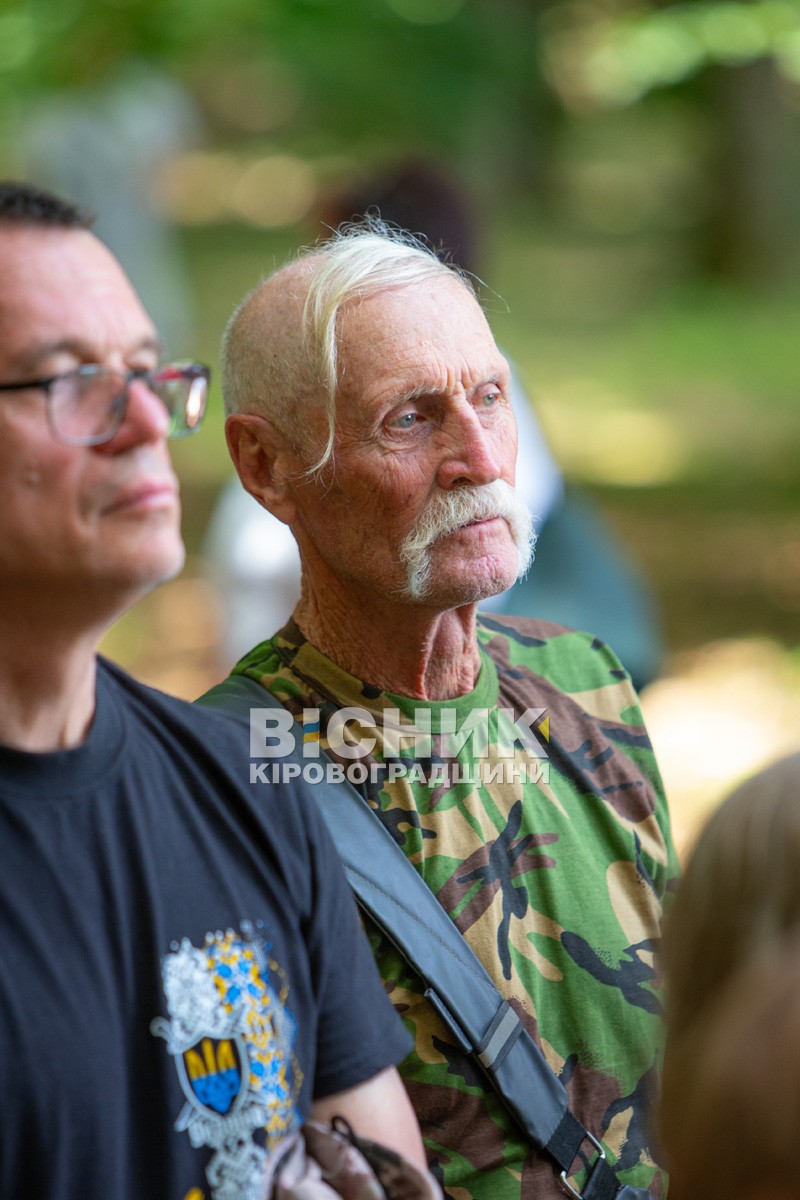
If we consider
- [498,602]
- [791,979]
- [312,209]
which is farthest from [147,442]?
[312,209]

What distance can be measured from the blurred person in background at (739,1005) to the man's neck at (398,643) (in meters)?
1.00

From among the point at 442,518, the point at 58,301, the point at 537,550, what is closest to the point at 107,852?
the point at 58,301

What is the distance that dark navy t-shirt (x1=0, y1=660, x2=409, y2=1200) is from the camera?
1.53 meters

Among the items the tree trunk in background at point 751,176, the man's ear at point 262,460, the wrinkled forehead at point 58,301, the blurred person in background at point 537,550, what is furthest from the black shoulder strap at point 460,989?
the tree trunk in background at point 751,176

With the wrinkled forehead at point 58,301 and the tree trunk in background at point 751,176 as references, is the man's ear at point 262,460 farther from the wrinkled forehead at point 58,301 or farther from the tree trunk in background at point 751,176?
the tree trunk in background at point 751,176

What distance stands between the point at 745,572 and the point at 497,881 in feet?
24.8

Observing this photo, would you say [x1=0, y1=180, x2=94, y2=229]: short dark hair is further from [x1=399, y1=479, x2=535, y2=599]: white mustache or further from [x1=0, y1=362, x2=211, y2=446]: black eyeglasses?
[x1=399, y1=479, x2=535, y2=599]: white mustache

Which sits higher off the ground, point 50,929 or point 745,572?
point 745,572

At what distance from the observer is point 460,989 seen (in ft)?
7.01

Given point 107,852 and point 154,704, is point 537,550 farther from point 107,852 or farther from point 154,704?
point 107,852

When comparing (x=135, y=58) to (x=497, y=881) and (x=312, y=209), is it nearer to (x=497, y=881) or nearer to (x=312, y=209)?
(x=312, y=209)

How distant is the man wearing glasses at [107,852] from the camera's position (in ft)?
5.08

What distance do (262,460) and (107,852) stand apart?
0.97 meters

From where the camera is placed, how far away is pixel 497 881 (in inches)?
89.5
